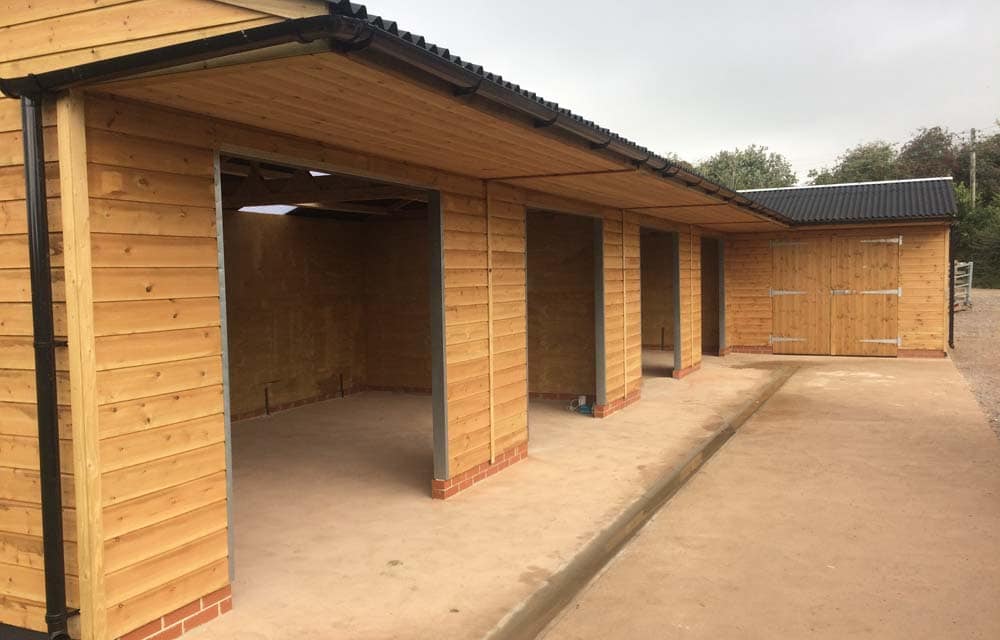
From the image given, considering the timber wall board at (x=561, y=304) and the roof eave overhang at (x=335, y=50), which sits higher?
the roof eave overhang at (x=335, y=50)

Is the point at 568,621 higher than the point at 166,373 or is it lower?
lower

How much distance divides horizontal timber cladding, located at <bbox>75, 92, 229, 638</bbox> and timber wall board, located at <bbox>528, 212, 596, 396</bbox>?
6.09m

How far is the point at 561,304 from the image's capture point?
30.4 ft

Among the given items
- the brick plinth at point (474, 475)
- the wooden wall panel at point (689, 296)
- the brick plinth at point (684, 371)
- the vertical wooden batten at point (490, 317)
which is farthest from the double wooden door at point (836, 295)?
the vertical wooden batten at point (490, 317)

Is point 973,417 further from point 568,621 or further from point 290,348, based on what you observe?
point 290,348

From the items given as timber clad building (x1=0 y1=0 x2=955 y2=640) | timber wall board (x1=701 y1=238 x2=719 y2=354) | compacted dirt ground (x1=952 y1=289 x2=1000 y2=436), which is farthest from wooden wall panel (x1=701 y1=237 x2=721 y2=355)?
timber clad building (x1=0 y1=0 x2=955 y2=640)

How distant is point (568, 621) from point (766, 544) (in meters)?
1.59

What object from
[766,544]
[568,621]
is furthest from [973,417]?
[568,621]

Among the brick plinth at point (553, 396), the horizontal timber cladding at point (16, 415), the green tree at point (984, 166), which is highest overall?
the green tree at point (984, 166)

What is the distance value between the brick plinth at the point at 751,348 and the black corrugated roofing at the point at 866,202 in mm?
2583

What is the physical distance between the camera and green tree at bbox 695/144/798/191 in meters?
40.7

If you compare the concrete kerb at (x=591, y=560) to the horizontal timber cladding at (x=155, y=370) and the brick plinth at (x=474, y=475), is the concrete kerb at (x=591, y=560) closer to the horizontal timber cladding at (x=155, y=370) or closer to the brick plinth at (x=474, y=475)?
the brick plinth at (x=474, y=475)

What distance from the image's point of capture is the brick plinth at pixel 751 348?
14.7 metres

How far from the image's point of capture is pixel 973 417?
8102mm
